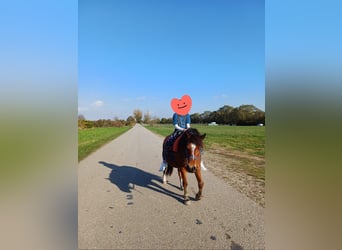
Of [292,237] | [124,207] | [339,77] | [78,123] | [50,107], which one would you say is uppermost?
[339,77]

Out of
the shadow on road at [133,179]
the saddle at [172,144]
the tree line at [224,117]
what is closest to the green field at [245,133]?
the tree line at [224,117]

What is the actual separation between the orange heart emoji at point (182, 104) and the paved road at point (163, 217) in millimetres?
1694

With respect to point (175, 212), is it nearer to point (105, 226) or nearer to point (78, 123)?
point (105, 226)

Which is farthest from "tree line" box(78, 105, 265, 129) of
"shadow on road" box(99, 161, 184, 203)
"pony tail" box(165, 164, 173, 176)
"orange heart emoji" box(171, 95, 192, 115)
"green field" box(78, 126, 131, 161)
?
"shadow on road" box(99, 161, 184, 203)

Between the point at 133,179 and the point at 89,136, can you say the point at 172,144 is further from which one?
the point at 133,179

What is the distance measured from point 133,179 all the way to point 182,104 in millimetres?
4012

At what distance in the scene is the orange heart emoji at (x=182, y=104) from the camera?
264 centimetres

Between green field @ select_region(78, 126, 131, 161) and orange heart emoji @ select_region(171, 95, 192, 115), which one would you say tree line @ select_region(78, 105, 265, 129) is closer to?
green field @ select_region(78, 126, 131, 161)

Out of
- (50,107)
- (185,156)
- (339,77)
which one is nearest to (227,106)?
(185,156)

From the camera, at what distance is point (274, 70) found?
1.77 meters

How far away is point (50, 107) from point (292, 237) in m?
2.50

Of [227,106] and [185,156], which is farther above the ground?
[227,106]

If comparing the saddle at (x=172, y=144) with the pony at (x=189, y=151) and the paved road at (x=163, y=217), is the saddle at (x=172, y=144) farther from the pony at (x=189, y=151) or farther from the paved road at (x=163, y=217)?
the paved road at (x=163, y=217)

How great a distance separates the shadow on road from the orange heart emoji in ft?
8.07
